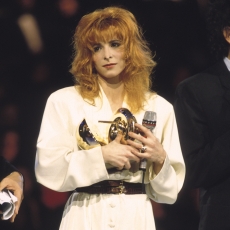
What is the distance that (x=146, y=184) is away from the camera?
3059mm

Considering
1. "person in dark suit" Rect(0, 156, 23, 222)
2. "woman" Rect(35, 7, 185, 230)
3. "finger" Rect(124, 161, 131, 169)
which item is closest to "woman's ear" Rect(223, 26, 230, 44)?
"woman" Rect(35, 7, 185, 230)

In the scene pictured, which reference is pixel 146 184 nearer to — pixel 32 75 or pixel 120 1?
pixel 32 75

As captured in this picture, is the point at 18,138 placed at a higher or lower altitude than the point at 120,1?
lower

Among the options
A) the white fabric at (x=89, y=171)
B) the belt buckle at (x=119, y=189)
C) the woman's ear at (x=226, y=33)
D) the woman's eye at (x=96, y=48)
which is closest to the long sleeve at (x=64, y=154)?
the white fabric at (x=89, y=171)

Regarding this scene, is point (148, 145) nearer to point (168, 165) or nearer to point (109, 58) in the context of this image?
point (168, 165)

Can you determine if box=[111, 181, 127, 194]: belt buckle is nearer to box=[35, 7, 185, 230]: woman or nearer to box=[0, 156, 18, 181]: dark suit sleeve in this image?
box=[35, 7, 185, 230]: woman

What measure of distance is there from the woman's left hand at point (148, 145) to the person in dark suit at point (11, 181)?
0.58 m

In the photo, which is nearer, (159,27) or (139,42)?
(139,42)

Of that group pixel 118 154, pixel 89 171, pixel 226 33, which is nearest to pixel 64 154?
pixel 89 171

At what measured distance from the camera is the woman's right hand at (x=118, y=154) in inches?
111

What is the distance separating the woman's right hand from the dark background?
32.7 inches

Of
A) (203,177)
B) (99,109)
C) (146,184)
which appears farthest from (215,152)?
(99,109)

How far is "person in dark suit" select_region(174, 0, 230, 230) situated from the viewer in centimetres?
320

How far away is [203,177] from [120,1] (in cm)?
130
